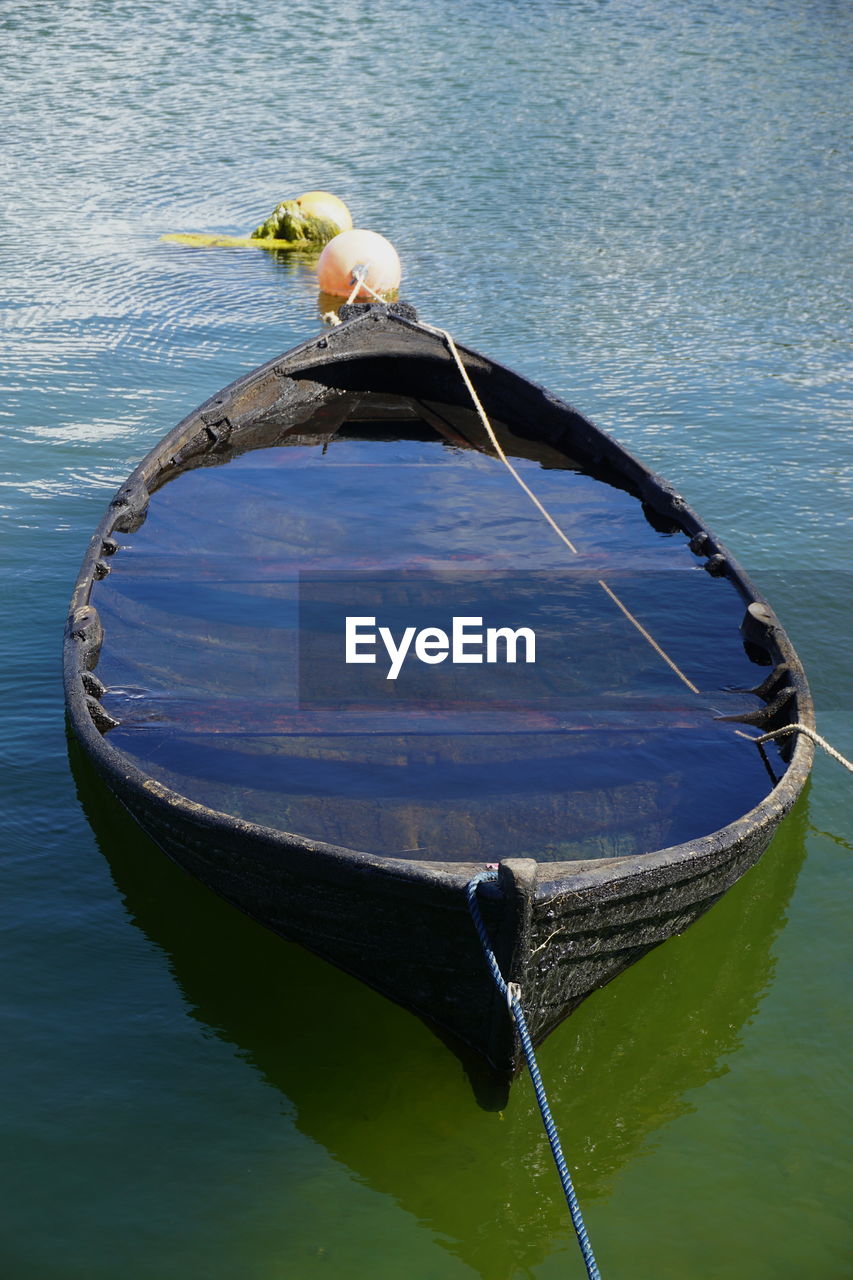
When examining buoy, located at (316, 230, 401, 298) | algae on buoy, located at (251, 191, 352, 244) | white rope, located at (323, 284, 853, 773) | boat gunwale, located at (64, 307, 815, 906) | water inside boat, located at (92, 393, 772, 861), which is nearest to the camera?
boat gunwale, located at (64, 307, 815, 906)

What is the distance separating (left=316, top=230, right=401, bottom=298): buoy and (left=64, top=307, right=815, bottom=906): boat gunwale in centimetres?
376

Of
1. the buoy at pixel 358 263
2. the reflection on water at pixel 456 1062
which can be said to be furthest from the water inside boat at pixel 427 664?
the buoy at pixel 358 263

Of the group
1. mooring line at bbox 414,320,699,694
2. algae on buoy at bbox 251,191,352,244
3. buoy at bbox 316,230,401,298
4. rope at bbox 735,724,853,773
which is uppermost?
algae on buoy at bbox 251,191,352,244

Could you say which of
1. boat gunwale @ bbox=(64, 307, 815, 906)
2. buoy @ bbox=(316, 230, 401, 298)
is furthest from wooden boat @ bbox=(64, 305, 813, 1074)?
buoy @ bbox=(316, 230, 401, 298)

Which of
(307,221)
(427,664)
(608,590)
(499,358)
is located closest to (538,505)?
(608,590)

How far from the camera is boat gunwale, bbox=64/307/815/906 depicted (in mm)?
4324

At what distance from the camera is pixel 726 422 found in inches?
440

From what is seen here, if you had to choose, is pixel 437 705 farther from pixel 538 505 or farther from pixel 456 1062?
pixel 538 505

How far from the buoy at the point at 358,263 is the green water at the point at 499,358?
534mm

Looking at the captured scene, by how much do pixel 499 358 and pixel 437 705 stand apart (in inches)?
279

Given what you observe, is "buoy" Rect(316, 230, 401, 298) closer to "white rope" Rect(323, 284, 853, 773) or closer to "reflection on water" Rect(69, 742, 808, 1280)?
"white rope" Rect(323, 284, 853, 773)

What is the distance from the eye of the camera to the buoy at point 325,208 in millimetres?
16062

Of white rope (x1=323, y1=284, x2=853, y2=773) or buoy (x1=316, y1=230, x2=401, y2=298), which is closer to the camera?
white rope (x1=323, y1=284, x2=853, y2=773)

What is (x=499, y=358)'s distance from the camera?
12.5m
